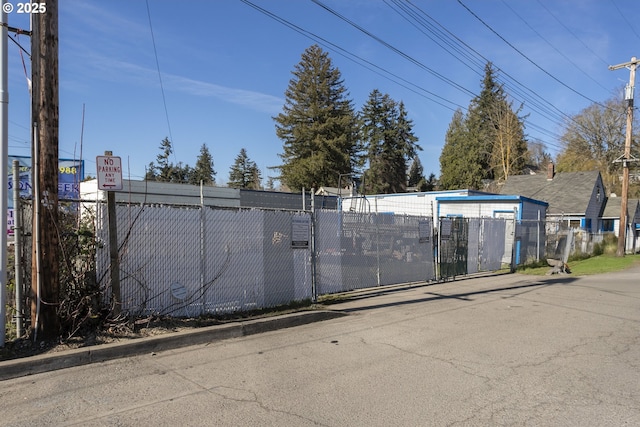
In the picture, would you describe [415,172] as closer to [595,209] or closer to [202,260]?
[595,209]

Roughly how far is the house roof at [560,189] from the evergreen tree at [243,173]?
64084 mm

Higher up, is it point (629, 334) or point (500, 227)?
point (500, 227)

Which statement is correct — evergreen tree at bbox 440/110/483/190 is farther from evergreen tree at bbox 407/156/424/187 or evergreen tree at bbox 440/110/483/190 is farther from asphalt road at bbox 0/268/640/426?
asphalt road at bbox 0/268/640/426

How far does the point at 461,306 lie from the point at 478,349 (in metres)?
3.59

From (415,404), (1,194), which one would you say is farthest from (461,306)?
(1,194)

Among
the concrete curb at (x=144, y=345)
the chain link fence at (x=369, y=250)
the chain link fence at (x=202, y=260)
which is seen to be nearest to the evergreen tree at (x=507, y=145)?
the chain link fence at (x=369, y=250)

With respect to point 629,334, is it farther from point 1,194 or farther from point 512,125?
point 512,125

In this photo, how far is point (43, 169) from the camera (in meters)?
5.79

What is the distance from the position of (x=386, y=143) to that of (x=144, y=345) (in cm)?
6185

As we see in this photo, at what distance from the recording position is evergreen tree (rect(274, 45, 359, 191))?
5350 cm

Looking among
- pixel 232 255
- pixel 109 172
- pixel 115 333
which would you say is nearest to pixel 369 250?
pixel 232 255

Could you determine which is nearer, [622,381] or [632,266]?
[622,381]

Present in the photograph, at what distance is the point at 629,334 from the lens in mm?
7605

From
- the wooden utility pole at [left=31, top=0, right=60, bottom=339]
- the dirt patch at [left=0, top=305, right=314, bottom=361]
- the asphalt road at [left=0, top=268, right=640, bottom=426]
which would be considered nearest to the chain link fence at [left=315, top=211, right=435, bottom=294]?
the asphalt road at [left=0, top=268, right=640, bottom=426]
